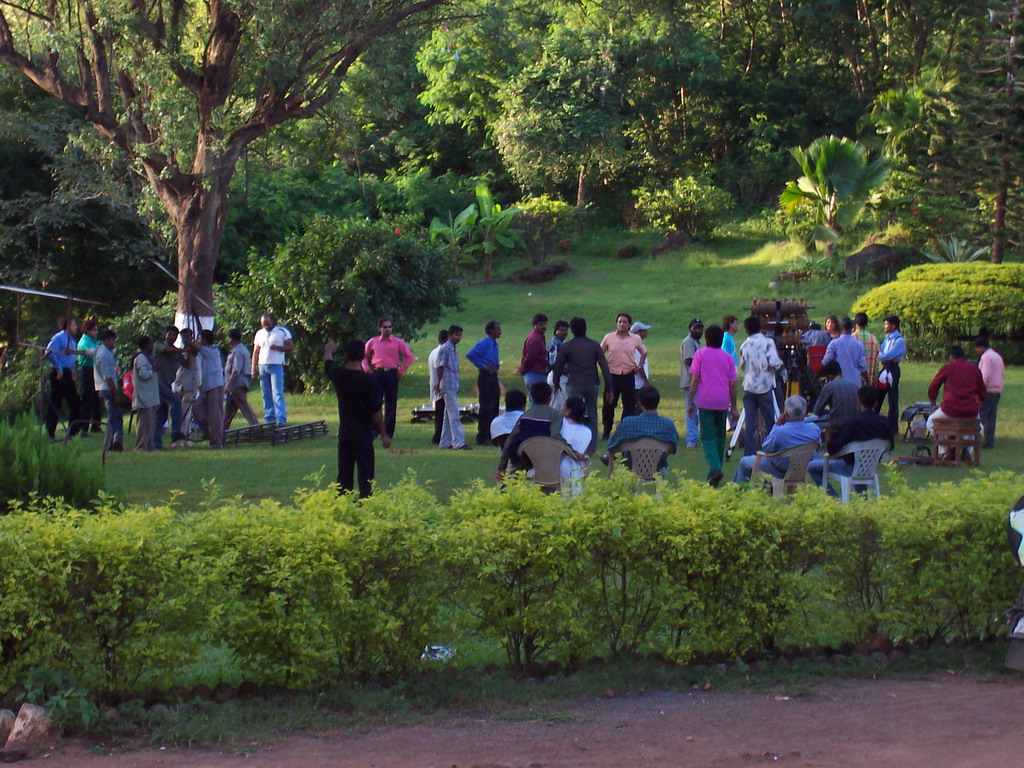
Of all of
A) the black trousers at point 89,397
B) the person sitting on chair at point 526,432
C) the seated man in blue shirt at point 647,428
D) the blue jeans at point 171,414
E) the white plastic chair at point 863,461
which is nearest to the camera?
the person sitting on chair at point 526,432

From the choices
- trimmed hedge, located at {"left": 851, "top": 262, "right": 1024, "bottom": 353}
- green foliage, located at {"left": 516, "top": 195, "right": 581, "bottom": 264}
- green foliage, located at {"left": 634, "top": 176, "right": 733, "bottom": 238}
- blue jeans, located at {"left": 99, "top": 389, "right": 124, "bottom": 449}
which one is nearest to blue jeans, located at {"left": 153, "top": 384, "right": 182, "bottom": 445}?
blue jeans, located at {"left": 99, "top": 389, "right": 124, "bottom": 449}

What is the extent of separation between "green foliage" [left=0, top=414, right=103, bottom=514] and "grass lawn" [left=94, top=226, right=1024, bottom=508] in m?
0.98

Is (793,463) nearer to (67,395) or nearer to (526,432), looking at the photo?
(526,432)

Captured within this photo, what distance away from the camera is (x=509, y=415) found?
30.8 ft

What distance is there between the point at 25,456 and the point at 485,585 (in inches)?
182

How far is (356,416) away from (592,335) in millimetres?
15904

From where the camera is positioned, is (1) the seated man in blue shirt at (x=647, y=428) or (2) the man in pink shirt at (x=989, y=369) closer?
(1) the seated man in blue shirt at (x=647, y=428)

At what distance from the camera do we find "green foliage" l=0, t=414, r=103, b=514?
848cm

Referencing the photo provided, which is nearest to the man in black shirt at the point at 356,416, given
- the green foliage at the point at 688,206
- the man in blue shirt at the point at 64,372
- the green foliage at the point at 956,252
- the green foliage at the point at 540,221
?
the man in blue shirt at the point at 64,372

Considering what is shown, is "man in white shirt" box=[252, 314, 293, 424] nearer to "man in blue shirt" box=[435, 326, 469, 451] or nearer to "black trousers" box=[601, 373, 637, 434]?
"man in blue shirt" box=[435, 326, 469, 451]

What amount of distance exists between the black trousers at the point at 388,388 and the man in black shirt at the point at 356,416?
13.4 feet

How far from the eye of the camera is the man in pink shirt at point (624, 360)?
499 inches

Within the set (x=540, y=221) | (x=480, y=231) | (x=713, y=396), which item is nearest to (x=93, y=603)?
(x=713, y=396)

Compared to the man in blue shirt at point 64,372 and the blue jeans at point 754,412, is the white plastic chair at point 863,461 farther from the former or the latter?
the man in blue shirt at point 64,372
